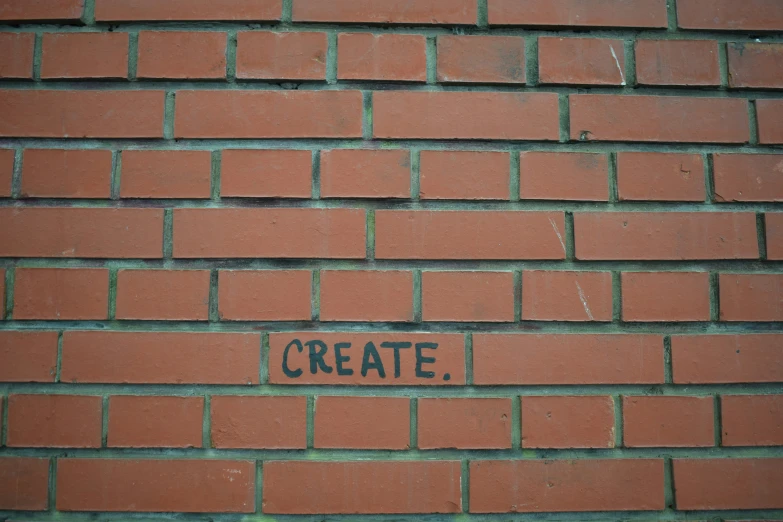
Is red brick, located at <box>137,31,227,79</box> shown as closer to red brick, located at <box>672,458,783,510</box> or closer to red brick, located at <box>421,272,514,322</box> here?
red brick, located at <box>421,272,514,322</box>

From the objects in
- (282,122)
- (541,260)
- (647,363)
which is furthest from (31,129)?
(647,363)

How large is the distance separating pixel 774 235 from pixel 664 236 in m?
0.29

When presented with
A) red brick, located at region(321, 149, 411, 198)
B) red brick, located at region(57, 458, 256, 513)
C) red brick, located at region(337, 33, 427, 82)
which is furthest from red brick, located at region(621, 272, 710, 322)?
red brick, located at region(57, 458, 256, 513)

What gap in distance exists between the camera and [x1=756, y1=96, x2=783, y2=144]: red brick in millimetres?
1369

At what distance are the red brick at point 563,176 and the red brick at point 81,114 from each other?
37.4 inches

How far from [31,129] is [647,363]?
5.49ft

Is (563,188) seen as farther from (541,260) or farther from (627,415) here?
(627,415)

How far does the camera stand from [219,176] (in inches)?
52.5

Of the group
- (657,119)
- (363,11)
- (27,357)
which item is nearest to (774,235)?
(657,119)

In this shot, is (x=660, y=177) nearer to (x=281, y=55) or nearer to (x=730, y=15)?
(x=730, y=15)

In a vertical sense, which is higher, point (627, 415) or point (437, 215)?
point (437, 215)

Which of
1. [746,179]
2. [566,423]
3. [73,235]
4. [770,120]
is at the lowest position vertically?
[566,423]

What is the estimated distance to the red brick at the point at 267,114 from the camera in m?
1.34

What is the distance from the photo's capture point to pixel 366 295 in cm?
131
